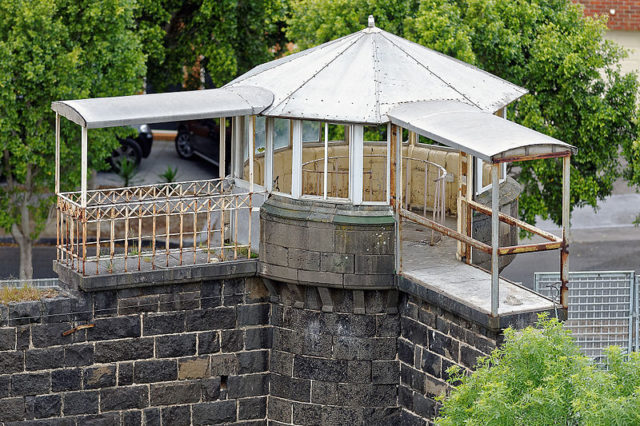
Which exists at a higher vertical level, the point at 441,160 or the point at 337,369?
the point at 441,160

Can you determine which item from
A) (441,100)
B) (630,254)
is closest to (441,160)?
(441,100)

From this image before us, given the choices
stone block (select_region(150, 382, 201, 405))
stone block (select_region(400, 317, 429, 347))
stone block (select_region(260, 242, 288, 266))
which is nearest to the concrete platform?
stone block (select_region(400, 317, 429, 347))

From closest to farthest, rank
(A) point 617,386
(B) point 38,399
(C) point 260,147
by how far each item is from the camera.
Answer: (A) point 617,386 < (B) point 38,399 < (C) point 260,147

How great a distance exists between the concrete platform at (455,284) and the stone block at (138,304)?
3690mm

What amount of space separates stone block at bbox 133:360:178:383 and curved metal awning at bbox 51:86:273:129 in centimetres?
369

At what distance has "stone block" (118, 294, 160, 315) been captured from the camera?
2152cm

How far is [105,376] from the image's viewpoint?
2159 cm

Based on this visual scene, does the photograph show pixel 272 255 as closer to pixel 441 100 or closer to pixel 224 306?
pixel 224 306

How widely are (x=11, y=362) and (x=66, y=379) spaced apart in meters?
0.86

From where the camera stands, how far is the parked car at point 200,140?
42906 millimetres

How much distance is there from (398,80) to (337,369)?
4.50 m

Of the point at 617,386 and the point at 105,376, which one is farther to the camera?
the point at 105,376

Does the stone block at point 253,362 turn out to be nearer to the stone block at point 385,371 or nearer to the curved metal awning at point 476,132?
the stone block at point 385,371

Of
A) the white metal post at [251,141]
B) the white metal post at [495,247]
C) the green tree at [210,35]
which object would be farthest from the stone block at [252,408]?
the green tree at [210,35]
